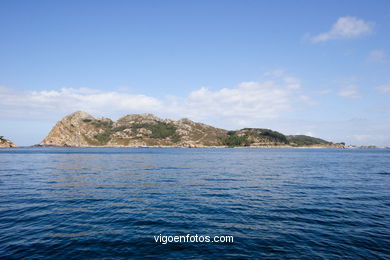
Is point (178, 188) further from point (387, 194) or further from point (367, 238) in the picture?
point (387, 194)

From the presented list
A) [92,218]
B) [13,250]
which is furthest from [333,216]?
[13,250]

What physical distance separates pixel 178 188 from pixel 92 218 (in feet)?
58.3

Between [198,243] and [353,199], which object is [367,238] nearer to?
[198,243]

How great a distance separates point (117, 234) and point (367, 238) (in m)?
21.5

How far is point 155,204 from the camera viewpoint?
1086 inches

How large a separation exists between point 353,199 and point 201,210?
2401cm

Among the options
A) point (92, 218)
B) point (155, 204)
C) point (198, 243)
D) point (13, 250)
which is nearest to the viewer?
point (13, 250)

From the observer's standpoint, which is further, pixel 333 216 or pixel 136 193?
pixel 136 193

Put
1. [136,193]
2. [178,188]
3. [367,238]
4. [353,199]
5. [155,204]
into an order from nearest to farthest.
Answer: [367,238] < [155,204] < [353,199] < [136,193] < [178,188]

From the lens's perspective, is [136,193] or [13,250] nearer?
[13,250]

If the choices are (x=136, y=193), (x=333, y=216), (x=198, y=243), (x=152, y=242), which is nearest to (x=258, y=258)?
(x=198, y=243)

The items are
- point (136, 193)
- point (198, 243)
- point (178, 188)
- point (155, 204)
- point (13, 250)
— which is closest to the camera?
point (13, 250)

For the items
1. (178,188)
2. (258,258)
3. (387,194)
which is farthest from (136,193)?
(387,194)

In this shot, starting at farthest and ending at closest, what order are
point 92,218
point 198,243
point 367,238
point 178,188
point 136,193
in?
1. point 178,188
2. point 136,193
3. point 92,218
4. point 367,238
5. point 198,243
